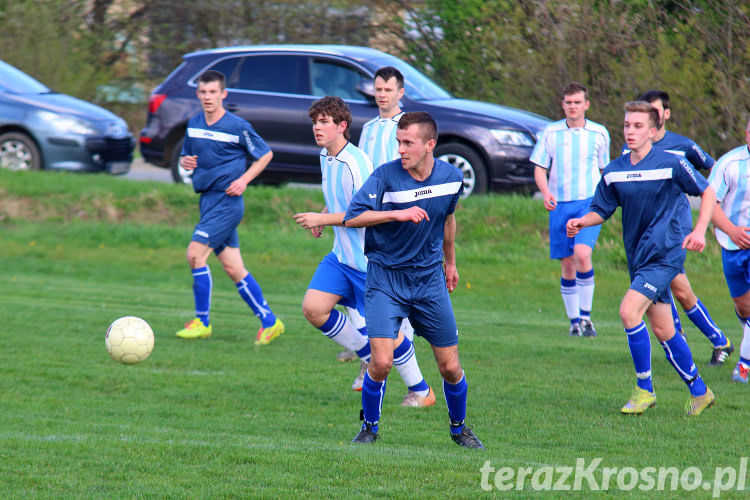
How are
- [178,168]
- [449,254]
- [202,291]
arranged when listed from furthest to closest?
1. [178,168]
2. [202,291]
3. [449,254]

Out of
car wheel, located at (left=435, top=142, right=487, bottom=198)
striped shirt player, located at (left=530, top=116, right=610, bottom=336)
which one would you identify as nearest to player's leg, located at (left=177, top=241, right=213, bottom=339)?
striped shirt player, located at (left=530, top=116, right=610, bottom=336)

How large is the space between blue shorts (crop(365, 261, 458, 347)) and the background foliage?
9.34 metres

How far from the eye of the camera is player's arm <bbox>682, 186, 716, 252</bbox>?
605cm

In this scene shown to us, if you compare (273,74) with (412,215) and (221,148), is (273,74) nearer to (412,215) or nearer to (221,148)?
(221,148)

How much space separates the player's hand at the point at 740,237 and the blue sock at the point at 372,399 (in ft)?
9.73

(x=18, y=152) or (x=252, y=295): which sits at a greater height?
(x=252, y=295)

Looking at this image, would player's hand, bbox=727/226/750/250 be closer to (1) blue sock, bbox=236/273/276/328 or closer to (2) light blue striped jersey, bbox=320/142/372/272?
(2) light blue striped jersey, bbox=320/142/372/272

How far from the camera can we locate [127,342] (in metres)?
6.98

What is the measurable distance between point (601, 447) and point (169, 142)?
10218 millimetres

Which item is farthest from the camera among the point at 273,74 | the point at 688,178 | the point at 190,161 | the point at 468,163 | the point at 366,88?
the point at 273,74

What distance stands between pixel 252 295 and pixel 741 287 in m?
4.19

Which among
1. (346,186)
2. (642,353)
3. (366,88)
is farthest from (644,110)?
(366,88)

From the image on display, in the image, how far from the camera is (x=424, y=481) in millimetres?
4703

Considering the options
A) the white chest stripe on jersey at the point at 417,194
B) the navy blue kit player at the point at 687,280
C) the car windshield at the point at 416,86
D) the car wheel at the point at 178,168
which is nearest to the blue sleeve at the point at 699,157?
the navy blue kit player at the point at 687,280
